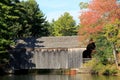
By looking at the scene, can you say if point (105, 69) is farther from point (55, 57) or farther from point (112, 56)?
point (55, 57)

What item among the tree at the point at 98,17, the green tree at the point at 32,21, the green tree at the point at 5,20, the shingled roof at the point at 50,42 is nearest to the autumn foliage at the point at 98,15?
the tree at the point at 98,17

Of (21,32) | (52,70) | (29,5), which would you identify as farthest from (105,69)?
(29,5)

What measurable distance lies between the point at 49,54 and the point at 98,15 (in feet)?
32.6

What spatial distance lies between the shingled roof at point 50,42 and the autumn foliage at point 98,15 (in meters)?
3.60

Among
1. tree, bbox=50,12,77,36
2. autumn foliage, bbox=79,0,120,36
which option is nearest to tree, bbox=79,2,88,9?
autumn foliage, bbox=79,0,120,36

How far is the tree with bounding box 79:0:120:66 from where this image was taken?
140ft

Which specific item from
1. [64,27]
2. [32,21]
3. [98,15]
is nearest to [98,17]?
[98,15]

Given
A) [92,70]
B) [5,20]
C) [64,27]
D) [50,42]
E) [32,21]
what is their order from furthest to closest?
[64,27] < [32,21] < [50,42] < [92,70] < [5,20]

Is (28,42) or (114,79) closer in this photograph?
(114,79)

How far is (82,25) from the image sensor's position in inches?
1831

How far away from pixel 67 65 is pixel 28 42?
6523 millimetres

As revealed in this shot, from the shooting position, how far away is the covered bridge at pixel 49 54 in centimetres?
4989

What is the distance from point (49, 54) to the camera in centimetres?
5038

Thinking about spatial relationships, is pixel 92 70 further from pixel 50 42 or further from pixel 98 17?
pixel 50 42
